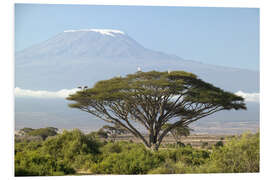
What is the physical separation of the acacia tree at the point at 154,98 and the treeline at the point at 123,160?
7.49 ft

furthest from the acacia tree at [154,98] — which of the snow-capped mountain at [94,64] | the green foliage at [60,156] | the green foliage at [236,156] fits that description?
the snow-capped mountain at [94,64]

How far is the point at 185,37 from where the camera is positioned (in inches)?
675

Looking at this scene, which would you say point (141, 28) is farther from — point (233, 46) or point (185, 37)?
point (233, 46)

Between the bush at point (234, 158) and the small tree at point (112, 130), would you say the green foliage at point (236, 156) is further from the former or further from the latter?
the small tree at point (112, 130)

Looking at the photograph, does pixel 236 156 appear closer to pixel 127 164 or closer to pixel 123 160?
pixel 127 164

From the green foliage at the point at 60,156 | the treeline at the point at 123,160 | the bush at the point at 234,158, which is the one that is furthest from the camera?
the bush at the point at 234,158

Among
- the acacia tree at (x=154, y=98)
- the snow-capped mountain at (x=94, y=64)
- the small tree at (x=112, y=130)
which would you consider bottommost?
the small tree at (x=112, y=130)

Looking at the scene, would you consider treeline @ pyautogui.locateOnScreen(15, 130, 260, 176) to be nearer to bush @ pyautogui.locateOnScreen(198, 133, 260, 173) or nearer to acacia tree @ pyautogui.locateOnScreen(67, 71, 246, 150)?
bush @ pyautogui.locateOnScreen(198, 133, 260, 173)

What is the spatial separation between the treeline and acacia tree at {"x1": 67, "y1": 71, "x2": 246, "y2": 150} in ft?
7.49

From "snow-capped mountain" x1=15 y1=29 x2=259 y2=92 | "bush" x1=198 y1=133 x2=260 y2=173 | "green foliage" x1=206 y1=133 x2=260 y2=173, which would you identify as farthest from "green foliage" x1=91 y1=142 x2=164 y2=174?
"snow-capped mountain" x1=15 y1=29 x2=259 y2=92

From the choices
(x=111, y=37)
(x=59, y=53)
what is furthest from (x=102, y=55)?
(x=111, y=37)

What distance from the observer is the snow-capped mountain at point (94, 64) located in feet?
74.9

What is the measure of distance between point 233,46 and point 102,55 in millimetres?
11701
